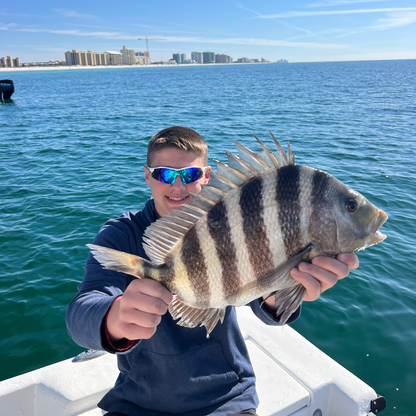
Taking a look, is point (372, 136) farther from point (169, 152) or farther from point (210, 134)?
point (169, 152)

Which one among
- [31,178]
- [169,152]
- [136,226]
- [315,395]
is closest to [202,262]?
[136,226]

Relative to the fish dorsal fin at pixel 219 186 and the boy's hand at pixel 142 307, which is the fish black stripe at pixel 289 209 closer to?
the fish dorsal fin at pixel 219 186

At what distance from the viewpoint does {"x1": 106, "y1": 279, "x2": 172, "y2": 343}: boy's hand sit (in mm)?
1516

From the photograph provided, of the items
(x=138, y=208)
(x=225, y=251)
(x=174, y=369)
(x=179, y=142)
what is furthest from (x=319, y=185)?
(x=138, y=208)

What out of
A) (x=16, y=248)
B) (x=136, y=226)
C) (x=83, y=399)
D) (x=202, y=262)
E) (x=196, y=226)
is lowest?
(x=16, y=248)

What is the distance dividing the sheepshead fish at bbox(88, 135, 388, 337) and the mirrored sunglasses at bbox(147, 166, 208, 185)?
0.85m

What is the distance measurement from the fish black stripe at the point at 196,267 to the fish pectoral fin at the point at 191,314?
0.12 m

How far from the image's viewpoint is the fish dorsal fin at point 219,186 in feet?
5.34

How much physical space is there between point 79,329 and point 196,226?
851 mm

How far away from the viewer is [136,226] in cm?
244

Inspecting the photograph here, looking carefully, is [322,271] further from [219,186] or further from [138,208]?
[138,208]

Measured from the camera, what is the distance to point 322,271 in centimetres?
156

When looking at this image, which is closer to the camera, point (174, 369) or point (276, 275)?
point (276, 275)

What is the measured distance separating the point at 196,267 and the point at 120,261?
35 centimetres
